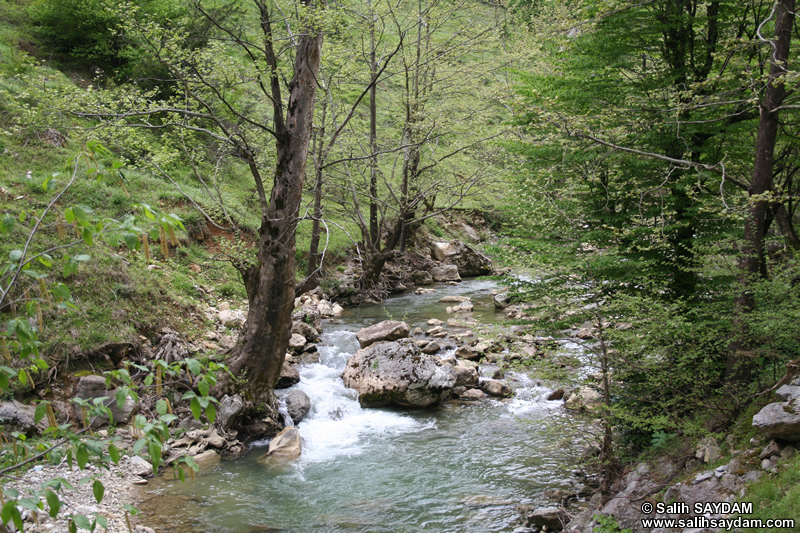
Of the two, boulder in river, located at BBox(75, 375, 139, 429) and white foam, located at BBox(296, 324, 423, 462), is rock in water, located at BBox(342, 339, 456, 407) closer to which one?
white foam, located at BBox(296, 324, 423, 462)

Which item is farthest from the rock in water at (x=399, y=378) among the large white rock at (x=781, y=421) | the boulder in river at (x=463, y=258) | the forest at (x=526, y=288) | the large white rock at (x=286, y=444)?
the boulder in river at (x=463, y=258)

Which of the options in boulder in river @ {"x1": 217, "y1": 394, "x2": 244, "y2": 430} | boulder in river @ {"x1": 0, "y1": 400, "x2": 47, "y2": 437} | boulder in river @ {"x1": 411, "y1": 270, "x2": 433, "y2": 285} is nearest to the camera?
boulder in river @ {"x1": 0, "y1": 400, "x2": 47, "y2": 437}

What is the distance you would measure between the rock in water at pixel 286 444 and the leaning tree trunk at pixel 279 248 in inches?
27.3

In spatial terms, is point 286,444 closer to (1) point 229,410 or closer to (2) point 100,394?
(1) point 229,410

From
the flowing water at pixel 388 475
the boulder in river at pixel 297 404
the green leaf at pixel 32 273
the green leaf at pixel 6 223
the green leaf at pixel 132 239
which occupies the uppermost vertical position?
the green leaf at pixel 6 223

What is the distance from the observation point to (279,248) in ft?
25.4

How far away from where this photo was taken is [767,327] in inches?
185

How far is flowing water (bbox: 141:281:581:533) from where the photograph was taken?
571 centimetres

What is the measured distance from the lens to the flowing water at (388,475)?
18.7ft

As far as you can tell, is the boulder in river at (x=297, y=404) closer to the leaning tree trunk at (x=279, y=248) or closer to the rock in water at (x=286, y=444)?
the leaning tree trunk at (x=279, y=248)

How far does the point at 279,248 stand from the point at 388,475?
11.9 ft

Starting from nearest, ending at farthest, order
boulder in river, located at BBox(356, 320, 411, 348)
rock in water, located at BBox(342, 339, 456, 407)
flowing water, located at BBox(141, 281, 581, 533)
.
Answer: flowing water, located at BBox(141, 281, 581, 533), rock in water, located at BBox(342, 339, 456, 407), boulder in river, located at BBox(356, 320, 411, 348)

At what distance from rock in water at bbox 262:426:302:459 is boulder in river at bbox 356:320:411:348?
365cm

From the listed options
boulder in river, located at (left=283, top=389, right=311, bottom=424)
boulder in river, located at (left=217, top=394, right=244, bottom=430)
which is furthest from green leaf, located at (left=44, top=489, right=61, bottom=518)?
boulder in river, located at (left=283, top=389, right=311, bottom=424)
